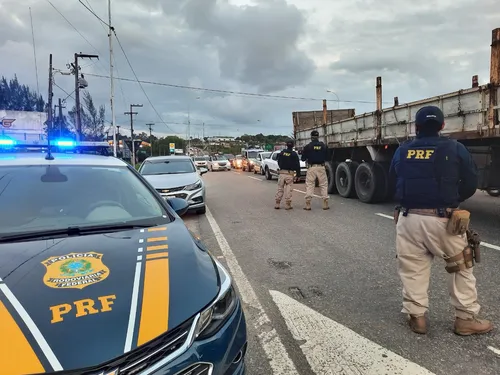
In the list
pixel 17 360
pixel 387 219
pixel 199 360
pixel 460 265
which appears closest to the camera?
pixel 17 360

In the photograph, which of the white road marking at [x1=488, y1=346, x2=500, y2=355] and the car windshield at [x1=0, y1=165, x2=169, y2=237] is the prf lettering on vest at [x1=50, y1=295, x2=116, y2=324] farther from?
the white road marking at [x1=488, y1=346, x2=500, y2=355]

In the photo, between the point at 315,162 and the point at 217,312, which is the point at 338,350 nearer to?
the point at 217,312

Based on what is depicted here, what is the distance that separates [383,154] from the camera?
970 cm

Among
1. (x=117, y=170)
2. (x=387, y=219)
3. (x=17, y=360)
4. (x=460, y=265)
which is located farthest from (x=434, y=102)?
(x=17, y=360)

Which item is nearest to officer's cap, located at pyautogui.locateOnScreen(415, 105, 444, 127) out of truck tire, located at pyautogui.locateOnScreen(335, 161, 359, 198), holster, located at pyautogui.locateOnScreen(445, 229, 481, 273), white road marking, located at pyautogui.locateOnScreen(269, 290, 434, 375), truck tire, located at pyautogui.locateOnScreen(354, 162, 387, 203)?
holster, located at pyautogui.locateOnScreen(445, 229, 481, 273)

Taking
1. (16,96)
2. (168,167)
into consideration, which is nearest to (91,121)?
(16,96)

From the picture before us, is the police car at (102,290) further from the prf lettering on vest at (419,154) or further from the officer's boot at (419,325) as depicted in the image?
the prf lettering on vest at (419,154)

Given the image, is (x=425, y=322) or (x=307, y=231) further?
(x=307, y=231)

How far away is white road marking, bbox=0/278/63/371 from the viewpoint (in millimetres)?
1500

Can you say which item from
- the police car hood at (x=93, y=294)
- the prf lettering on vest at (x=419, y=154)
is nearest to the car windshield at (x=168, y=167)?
the prf lettering on vest at (x=419, y=154)

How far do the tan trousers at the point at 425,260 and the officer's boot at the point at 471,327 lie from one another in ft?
0.14

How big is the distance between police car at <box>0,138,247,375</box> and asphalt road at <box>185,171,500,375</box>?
99 centimetres

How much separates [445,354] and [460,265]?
68 cm

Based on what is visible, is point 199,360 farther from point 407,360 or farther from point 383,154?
point 383,154
